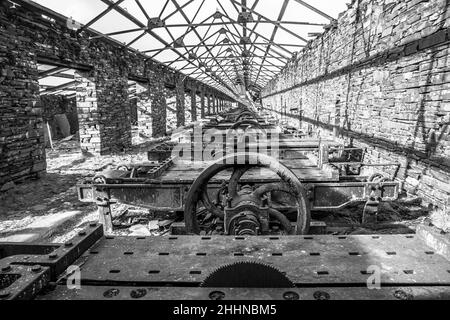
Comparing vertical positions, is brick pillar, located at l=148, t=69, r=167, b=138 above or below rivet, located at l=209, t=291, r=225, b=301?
above

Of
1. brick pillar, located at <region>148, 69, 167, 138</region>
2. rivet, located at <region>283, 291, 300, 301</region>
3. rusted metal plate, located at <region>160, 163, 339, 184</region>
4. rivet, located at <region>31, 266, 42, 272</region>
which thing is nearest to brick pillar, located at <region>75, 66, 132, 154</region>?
brick pillar, located at <region>148, 69, 167, 138</region>

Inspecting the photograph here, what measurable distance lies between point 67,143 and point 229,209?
543 inches

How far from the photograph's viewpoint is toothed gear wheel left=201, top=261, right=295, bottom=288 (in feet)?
3.73

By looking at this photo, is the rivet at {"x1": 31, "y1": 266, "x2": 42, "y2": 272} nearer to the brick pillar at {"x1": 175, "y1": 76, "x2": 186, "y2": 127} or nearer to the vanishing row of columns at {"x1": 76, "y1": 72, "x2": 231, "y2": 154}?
the vanishing row of columns at {"x1": 76, "y1": 72, "x2": 231, "y2": 154}

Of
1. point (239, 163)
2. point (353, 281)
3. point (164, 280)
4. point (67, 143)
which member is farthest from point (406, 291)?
point (67, 143)

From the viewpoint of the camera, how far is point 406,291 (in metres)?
1.11

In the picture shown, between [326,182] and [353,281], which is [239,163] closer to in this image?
[353,281]

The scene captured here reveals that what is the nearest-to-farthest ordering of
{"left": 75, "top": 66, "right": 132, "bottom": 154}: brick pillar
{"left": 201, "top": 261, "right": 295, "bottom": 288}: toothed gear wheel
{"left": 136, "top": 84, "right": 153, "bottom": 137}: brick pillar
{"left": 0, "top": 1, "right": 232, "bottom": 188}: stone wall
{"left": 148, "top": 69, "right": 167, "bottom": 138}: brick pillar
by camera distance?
{"left": 201, "top": 261, "right": 295, "bottom": 288}: toothed gear wheel, {"left": 0, "top": 1, "right": 232, "bottom": 188}: stone wall, {"left": 75, "top": 66, "right": 132, "bottom": 154}: brick pillar, {"left": 136, "top": 84, "right": 153, "bottom": 137}: brick pillar, {"left": 148, "top": 69, "right": 167, "bottom": 138}: brick pillar

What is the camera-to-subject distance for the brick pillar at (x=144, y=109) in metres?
14.9

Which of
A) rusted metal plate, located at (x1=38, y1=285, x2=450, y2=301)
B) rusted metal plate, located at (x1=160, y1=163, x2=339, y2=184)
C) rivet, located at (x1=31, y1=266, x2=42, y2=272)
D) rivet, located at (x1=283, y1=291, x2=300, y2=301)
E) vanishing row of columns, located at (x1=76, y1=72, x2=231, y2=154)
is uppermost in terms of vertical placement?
vanishing row of columns, located at (x1=76, y1=72, x2=231, y2=154)

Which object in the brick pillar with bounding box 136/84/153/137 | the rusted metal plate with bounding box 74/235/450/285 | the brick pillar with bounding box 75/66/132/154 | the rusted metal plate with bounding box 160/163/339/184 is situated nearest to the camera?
the rusted metal plate with bounding box 74/235/450/285

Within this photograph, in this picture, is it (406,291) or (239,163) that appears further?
(239,163)

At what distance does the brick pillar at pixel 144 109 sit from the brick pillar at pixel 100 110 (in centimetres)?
299

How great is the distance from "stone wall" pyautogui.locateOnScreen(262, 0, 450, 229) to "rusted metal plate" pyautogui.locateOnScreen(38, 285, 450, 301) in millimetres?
4342
